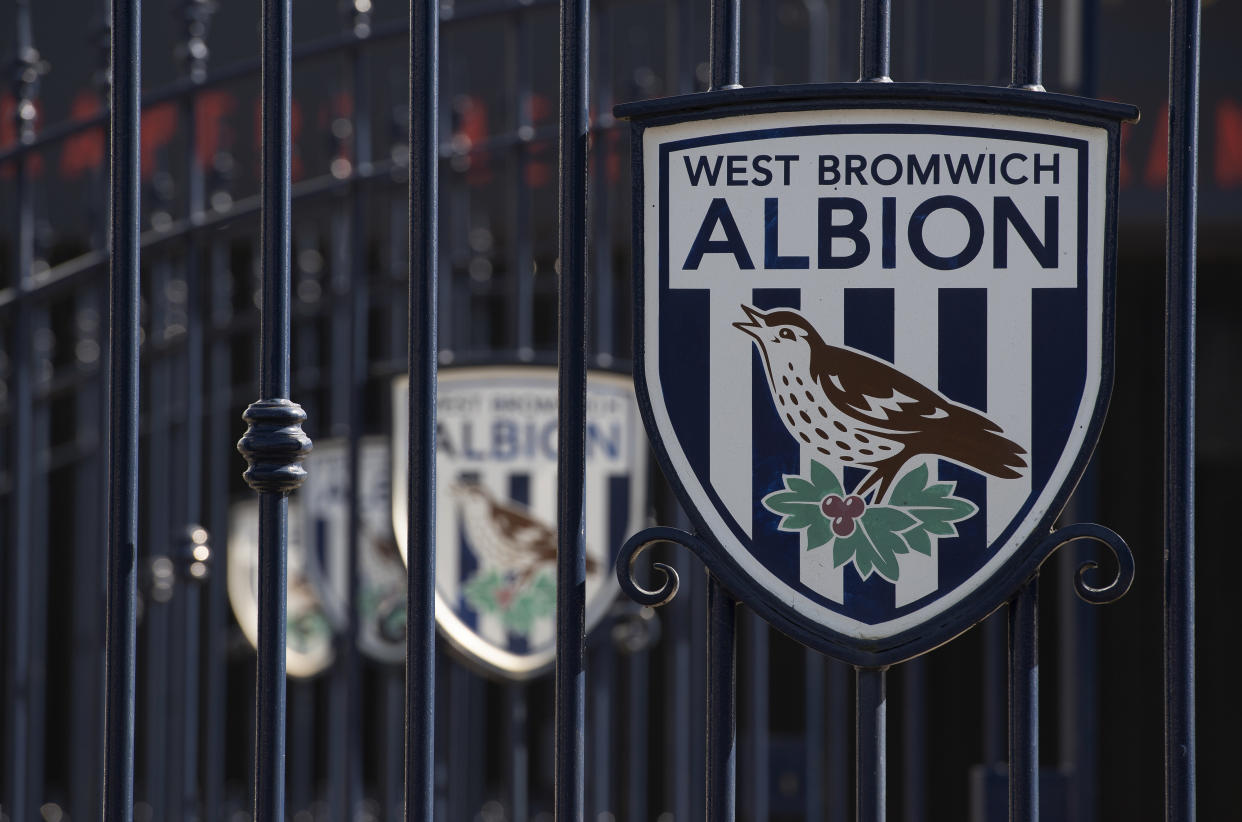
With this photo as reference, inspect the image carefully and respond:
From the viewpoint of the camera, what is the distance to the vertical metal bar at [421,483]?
1396mm

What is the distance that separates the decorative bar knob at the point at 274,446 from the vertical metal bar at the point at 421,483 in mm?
116

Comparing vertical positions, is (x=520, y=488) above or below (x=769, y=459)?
below

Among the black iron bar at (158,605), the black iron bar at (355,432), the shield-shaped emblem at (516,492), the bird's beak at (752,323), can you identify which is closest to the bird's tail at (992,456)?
the bird's beak at (752,323)

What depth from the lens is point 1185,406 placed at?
1.38 metres

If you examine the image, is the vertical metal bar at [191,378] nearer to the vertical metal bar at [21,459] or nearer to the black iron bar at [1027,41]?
the vertical metal bar at [21,459]

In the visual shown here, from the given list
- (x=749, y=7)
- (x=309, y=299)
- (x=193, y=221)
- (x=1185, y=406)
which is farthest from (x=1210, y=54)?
(x=1185, y=406)

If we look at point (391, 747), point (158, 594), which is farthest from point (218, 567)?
point (391, 747)

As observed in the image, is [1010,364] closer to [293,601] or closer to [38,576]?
[293,601]

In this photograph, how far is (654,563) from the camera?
52.9 inches

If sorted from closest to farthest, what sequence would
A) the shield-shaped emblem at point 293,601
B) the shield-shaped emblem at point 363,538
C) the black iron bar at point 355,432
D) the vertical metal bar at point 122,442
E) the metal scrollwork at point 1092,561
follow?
the metal scrollwork at point 1092,561
the vertical metal bar at point 122,442
the black iron bar at point 355,432
the shield-shaped emblem at point 363,538
the shield-shaped emblem at point 293,601

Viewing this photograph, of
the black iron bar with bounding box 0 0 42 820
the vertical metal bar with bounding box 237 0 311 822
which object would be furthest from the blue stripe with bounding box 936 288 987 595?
the black iron bar with bounding box 0 0 42 820

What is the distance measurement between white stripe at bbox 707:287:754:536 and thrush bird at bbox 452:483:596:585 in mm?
1575

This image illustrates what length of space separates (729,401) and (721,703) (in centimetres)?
29

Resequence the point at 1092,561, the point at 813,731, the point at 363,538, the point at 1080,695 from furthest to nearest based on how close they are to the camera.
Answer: the point at 363,538
the point at 813,731
the point at 1080,695
the point at 1092,561
